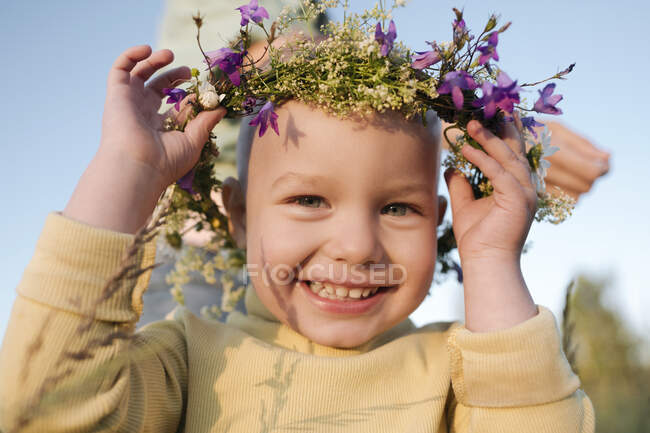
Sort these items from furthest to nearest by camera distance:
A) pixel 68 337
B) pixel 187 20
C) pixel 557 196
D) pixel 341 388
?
pixel 187 20
pixel 557 196
pixel 341 388
pixel 68 337

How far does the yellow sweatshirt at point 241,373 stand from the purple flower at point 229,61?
0.73 metres

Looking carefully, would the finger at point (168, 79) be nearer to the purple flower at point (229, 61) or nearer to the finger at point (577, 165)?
the purple flower at point (229, 61)

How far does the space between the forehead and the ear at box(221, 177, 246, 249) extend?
1.34 ft

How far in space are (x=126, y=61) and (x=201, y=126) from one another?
360 millimetres

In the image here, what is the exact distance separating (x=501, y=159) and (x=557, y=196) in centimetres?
45

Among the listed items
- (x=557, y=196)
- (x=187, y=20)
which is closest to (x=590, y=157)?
(x=557, y=196)

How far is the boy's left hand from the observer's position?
6.53ft

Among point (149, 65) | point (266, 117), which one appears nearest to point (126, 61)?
point (149, 65)

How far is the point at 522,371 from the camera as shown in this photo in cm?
188

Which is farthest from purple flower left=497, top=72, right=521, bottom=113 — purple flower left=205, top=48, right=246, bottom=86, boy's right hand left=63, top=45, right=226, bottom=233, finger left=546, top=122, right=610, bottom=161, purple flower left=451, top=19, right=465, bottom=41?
finger left=546, top=122, right=610, bottom=161

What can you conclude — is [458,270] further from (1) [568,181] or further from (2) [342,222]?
(1) [568,181]

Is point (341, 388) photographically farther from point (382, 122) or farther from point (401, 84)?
point (401, 84)

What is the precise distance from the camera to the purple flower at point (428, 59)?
1.96 meters

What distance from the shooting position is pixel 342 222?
2.04 meters
